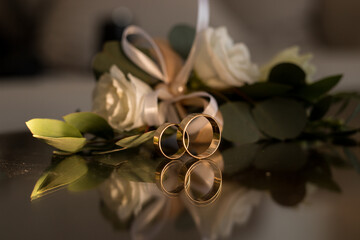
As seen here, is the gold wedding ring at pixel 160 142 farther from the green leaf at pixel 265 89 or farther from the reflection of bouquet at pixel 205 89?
the green leaf at pixel 265 89

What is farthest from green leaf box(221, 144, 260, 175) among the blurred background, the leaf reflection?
the blurred background

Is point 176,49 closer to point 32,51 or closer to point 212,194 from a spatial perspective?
point 212,194

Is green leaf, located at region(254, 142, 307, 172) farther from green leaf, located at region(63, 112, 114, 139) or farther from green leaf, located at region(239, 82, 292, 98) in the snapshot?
green leaf, located at region(63, 112, 114, 139)

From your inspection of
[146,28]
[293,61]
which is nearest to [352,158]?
[293,61]

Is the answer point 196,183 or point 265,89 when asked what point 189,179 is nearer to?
point 196,183

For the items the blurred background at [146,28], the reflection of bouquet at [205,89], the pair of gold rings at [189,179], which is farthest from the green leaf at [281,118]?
the blurred background at [146,28]

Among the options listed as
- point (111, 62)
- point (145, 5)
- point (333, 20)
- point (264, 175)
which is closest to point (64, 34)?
point (145, 5)
